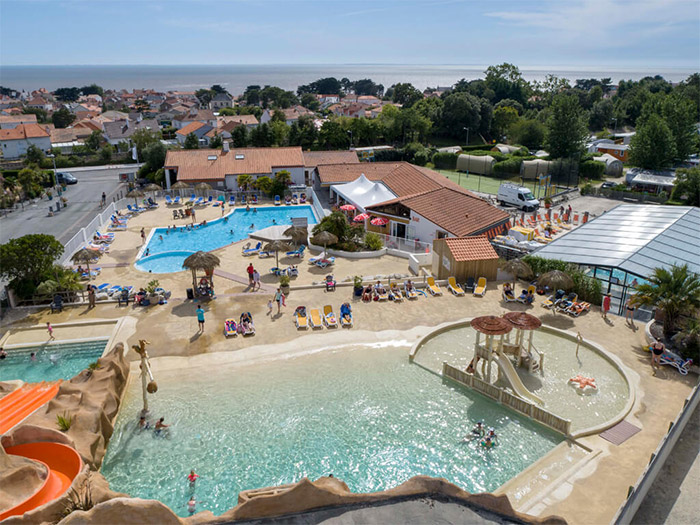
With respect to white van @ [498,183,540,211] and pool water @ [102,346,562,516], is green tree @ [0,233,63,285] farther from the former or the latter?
white van @ [498,183,540,211]

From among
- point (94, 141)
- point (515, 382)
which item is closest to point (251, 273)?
point (515, 382)

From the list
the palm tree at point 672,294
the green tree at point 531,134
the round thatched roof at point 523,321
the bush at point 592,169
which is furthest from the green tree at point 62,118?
the palm tree at point 672,294

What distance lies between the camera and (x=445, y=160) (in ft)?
204

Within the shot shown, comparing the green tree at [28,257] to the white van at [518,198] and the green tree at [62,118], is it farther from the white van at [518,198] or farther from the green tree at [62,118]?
the green tree at [62,118]

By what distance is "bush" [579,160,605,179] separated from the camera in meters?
55.9

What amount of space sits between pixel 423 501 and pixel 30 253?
70.6ft

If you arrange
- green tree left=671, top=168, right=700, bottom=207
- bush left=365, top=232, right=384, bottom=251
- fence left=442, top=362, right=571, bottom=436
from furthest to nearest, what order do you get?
green tree left=671, top=168, right=700, bottom=207 → bush left=365, top=232, right=384, bottom=251 → fence left=442, top=362, right=571, bottom=436

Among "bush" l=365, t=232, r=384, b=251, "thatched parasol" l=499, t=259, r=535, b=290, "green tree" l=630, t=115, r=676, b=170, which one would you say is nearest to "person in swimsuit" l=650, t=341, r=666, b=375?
"thatched parasol" l=499, t=259, r=535, b=290

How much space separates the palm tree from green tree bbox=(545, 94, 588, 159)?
1712 inches

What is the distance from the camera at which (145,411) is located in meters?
15.4

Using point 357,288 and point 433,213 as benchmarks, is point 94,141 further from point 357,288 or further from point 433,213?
point 357,288

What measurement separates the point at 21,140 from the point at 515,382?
83352 millimetres

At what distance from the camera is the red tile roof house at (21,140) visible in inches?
2894

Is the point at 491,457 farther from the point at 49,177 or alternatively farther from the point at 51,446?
the point at 49,177
